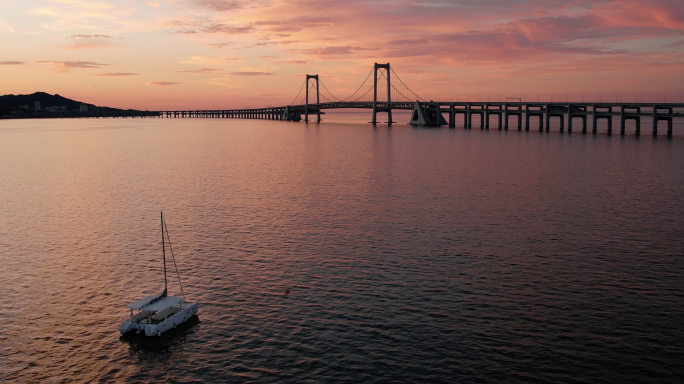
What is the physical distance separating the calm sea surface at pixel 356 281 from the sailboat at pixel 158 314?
50cm

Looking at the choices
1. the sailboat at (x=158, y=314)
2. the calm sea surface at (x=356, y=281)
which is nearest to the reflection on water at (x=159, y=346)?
the calm sea surface at (x=356, y=281)

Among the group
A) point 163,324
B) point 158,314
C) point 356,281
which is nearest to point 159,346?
point 163,324

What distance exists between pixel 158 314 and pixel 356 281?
936cm

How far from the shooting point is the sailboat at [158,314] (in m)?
23.4

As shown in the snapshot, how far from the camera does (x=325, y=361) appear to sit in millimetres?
20594

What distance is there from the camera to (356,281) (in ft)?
95.1

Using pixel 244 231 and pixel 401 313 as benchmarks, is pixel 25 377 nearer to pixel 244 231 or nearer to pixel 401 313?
pixel 401 313

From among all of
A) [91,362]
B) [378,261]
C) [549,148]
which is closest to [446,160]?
[549,148]

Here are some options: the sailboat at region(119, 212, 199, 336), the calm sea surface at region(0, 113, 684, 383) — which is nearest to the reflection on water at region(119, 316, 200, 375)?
the calm sea surface at region(0, 113, 684, 383)

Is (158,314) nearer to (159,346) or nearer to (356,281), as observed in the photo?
(159,346)

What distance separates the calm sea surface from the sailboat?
0.50 meters

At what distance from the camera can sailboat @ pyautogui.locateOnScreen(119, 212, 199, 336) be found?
23375 millimetres

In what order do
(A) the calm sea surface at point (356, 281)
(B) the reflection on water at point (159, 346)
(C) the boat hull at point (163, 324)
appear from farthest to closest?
(C) the boat hull at point (163, 324), (B) the reflection on water at point (159, 346), (A) the calm sea surface at point (356, 281)

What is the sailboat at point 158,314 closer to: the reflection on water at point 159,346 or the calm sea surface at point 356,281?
the reflection on water at point 159,346
